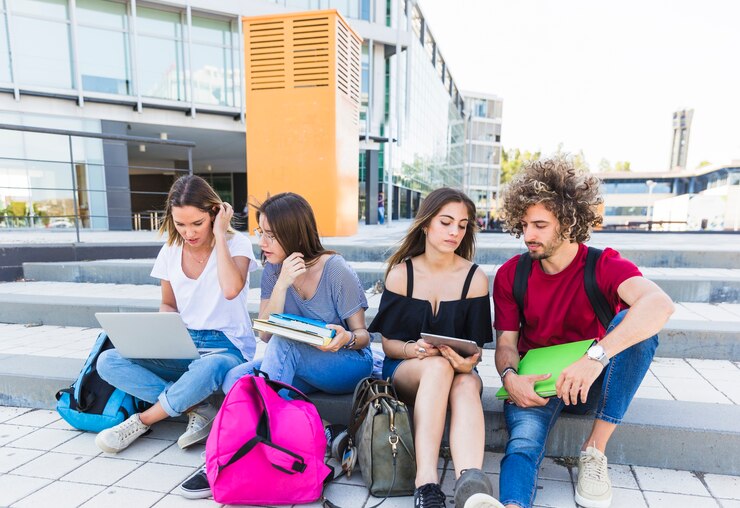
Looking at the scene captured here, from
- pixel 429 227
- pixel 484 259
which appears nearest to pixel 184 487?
pixel 429 227

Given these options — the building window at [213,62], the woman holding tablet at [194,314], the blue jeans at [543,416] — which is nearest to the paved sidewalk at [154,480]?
the woman holding tablet at [194,314]

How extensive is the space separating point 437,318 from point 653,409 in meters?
1.23

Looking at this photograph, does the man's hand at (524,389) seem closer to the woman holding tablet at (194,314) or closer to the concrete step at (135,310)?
the woman holding tablet at (194,314)

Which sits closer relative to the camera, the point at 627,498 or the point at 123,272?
the point at 627,498

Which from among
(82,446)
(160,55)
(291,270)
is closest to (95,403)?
(82,446)

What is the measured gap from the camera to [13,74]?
36.0ft

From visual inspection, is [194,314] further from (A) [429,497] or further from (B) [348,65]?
(B) [348,65]

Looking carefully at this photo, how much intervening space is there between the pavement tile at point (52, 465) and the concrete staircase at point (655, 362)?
588mm

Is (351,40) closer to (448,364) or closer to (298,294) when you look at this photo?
(298,294)

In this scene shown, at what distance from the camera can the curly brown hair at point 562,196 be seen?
79.0 inches

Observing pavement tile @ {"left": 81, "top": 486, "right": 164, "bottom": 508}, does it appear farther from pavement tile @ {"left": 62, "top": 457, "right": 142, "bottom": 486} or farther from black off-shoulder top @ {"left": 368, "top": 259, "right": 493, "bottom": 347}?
black off-shoulder top @ {"left": 368, "top": 259, "right": 493, "bottom": 347}

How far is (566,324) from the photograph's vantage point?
210 centimetres

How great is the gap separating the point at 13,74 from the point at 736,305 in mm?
15002

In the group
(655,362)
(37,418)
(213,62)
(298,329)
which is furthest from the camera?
(213,62)
